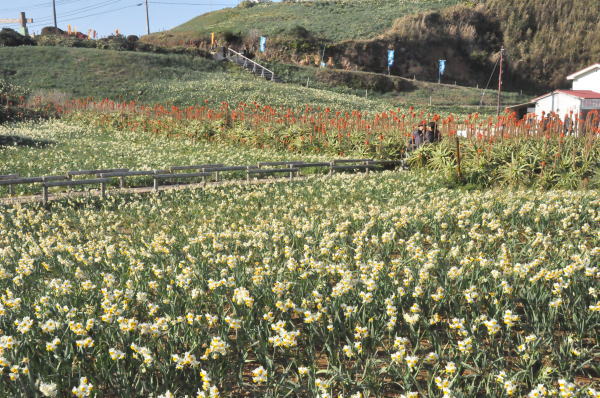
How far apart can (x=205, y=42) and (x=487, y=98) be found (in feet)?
107

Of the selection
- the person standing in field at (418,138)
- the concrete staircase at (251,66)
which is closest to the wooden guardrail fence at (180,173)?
the person standing in field at (418,138)

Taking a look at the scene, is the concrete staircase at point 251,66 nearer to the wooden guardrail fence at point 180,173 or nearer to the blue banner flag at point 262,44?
the blue banner flag at point 262,44

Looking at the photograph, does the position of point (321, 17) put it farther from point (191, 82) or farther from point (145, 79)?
point (145, 79)

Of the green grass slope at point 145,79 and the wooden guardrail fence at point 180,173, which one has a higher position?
the green grass slope at point 145,79

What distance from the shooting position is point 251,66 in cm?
5169

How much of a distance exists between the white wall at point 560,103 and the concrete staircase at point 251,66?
2466 cm

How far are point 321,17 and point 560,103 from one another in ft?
173

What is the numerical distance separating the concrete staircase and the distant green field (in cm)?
1063

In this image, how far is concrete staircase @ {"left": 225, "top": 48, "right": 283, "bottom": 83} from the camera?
48.8 meters

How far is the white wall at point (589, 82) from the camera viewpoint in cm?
3269

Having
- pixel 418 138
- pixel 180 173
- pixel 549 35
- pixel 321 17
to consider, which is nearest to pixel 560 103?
pixel 418 138

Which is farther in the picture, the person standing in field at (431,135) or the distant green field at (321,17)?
the distant green field at (321,17)

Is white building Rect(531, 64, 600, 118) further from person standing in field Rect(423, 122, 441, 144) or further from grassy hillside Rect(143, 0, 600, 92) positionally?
grassy hillside Rect(143, 0, 600, 92)

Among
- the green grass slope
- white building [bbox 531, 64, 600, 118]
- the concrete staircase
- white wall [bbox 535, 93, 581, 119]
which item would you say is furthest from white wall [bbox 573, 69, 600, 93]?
the concrete staircase
